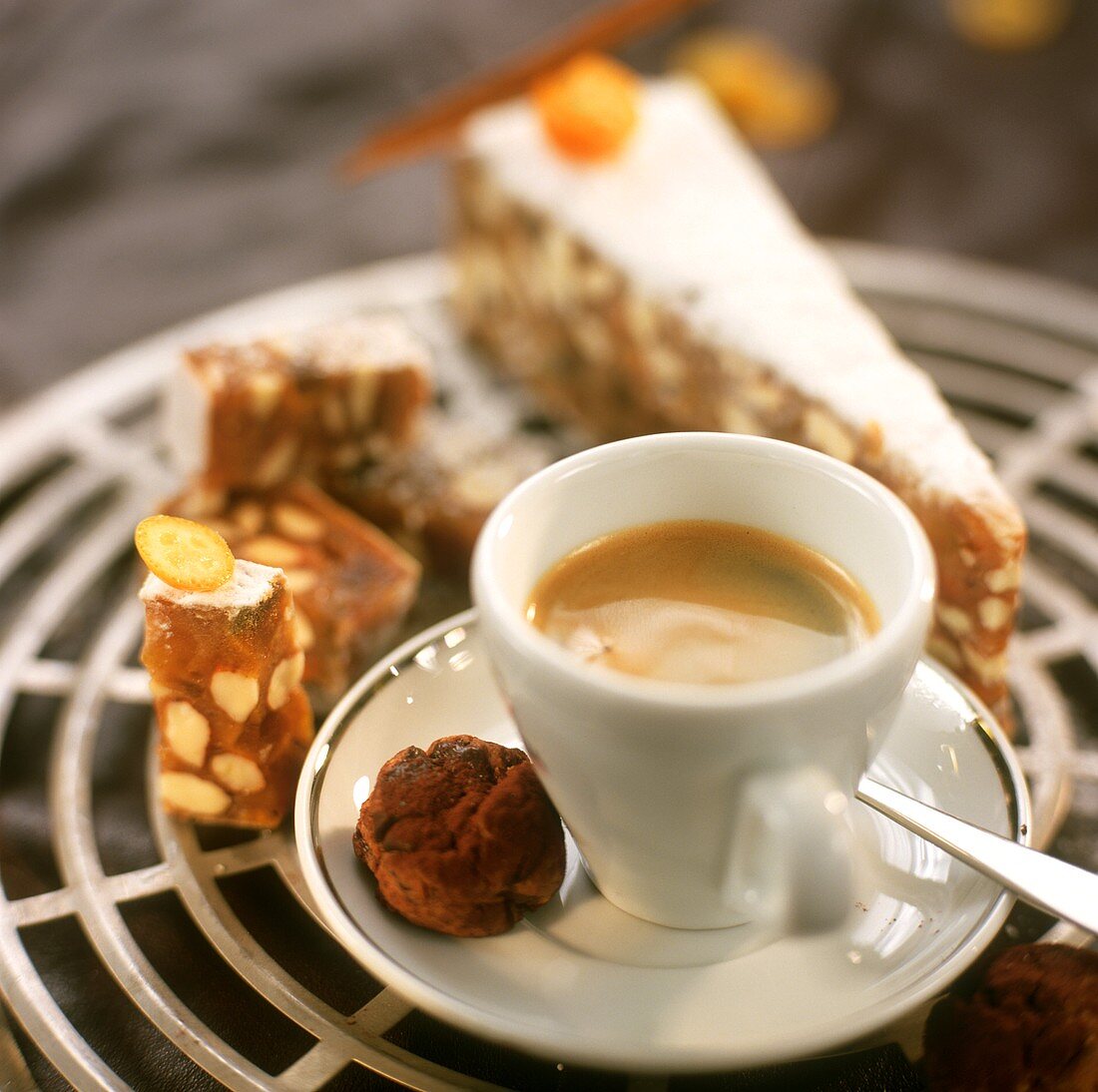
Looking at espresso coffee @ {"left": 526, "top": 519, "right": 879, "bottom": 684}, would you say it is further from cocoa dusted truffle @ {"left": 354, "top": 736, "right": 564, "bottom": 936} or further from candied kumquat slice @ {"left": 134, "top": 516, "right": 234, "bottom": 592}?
candied kumquat slice @ {"left": 134, "top": 516, "right": 234, "bottom": 592}

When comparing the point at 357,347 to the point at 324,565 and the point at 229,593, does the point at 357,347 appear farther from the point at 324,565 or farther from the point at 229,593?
the point at 229,593

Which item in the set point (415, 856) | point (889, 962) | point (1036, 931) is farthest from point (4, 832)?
point (1036, 931)

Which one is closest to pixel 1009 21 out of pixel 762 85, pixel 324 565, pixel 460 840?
pixel 762 85

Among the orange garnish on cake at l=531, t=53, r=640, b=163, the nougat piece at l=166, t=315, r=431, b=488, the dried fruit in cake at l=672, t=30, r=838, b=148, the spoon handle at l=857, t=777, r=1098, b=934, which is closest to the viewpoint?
the spoon handle at l=857, t=777, r=1098, b=934

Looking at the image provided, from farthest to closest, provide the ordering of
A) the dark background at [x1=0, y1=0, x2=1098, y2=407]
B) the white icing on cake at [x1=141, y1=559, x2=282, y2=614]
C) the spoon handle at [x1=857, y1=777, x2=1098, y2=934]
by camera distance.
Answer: the dark background at [x1=0, y1=0, x2=1098, y2=407], the white icing on cake at [x1=141, y1=559, x2=282, y2=614], the spoon handle at [x1=857, y1=777, x2=1098, y2=934]

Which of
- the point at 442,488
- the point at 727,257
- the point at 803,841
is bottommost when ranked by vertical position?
the point at 442,488

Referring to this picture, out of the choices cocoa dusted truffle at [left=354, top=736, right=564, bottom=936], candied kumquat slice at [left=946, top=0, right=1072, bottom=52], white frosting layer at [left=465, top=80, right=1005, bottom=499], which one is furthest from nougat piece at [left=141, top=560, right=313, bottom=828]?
candied kumquat slice at [left=946, top=0, right=1072, bottom=52]

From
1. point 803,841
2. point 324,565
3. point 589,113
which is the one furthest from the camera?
point 589,113
